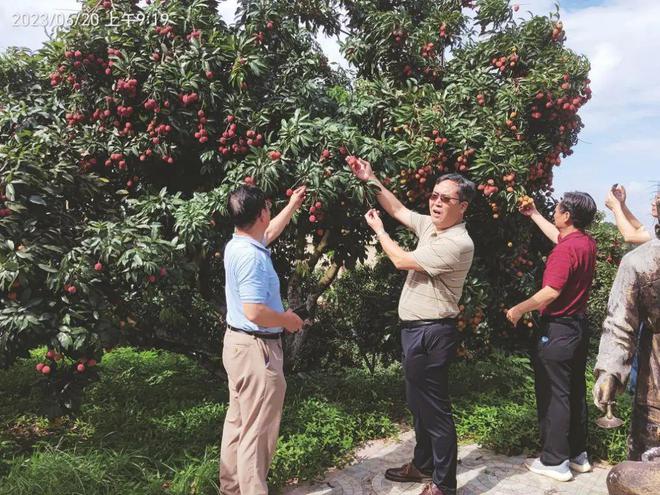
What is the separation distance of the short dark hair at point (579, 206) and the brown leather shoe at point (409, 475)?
1.75 m

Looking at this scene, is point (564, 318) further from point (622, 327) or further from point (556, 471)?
point (622, 327)

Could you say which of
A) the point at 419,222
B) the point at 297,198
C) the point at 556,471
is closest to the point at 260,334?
the point at 297,198

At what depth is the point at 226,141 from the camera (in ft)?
12.6

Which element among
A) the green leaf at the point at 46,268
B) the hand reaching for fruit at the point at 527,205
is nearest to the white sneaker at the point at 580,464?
the hand reaching for fruit at the point at 527,205

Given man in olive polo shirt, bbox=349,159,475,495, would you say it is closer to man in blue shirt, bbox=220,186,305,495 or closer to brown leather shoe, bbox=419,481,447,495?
brown leather shoe, bbox=419,481,447,495

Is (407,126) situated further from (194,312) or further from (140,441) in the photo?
(194,312)

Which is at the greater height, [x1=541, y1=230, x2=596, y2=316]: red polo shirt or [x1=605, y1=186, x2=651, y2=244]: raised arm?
[x1=605, y1=186, x2=651, y2=244]: raised arm

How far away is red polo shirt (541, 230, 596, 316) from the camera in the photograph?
315 cm

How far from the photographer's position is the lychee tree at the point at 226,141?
312cm

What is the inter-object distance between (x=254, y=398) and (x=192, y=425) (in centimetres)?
179

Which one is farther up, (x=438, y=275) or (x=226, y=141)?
(x=226, y=141)

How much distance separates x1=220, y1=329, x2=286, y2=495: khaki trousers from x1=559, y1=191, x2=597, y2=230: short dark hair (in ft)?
6.21

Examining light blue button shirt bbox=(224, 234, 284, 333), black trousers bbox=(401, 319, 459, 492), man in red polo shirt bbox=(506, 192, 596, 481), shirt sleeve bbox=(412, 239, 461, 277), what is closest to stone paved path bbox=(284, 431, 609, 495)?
man in red polo shirt bbox=(506, 192, 596, 481)

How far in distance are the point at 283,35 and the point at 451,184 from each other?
7.13 feet
